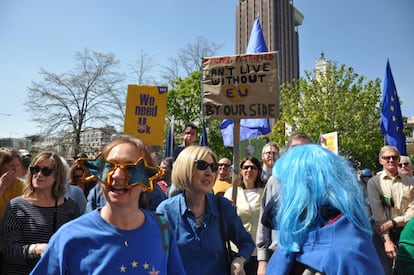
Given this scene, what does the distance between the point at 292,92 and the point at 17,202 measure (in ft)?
96.9

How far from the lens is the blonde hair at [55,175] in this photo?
3.29m

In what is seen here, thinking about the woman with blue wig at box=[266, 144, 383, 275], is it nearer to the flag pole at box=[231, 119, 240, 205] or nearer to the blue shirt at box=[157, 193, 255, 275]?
the blue shirt at box=[157, 193, 255, 275]

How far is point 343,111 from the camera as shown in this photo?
26.8 m

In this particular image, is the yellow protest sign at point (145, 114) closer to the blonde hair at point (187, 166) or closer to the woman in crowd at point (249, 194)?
the woman in crowd at point (249, 194)

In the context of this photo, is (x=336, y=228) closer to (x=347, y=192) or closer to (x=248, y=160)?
(x=347, y=192)

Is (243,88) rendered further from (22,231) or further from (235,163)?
(22,231)

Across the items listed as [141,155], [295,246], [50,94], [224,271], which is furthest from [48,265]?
[50,94]

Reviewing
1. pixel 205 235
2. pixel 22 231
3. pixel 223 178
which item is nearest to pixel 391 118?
pixel 223 178

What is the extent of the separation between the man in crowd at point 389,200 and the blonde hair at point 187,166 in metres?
2.98

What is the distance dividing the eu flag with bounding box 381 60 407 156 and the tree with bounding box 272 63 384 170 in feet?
54.4

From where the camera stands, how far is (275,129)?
31812 millimetres

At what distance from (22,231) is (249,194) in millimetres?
2723

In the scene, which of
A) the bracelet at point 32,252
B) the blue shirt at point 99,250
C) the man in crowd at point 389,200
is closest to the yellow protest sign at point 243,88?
the man in crowd at point 389,200

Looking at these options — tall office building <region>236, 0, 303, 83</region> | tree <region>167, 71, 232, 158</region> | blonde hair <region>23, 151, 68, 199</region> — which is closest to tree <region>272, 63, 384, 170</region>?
tree <region>167, 71, 232, 158</region>
